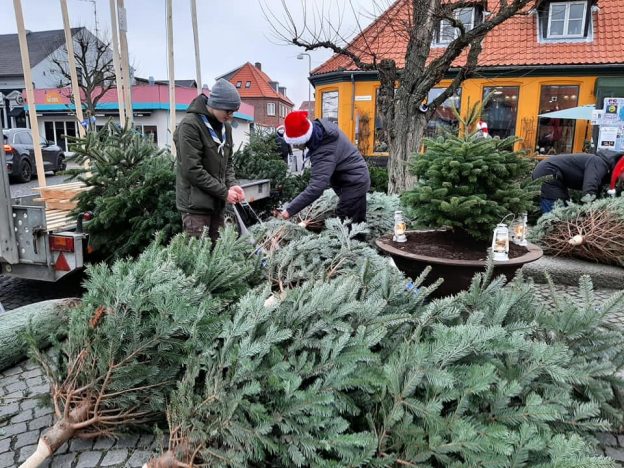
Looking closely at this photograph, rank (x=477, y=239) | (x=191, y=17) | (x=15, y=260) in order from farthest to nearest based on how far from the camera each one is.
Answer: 1. (x=191, y=17)
2. (x=477, y=239)
3. (x=15, y=260)

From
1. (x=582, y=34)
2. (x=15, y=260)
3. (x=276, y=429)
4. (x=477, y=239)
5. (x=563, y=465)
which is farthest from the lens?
(x=582, y=34)

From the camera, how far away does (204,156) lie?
4.13m

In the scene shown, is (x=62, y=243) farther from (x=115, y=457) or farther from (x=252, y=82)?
(x=252, y=82)

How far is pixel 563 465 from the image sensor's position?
1679 millimetres

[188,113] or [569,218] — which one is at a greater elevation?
[188,113]

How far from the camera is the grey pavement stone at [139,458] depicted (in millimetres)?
1961

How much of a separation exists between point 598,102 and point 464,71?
33.9ft

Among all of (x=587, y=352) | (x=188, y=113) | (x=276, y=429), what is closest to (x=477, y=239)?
(x=587, y=352)

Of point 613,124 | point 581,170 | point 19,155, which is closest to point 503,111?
point 613,124

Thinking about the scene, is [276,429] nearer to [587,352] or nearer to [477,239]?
[587,352]

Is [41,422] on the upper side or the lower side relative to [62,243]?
lower

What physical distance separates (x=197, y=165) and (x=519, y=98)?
15475 millimetres

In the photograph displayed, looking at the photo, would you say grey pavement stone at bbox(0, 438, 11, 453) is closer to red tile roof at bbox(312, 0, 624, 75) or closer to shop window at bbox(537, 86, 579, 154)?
red tile roof at bbox(312, 0, 624, 75)

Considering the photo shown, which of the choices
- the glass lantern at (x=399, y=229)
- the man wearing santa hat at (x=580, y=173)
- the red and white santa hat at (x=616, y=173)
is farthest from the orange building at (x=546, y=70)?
the glass lantern at (x=399, y=229)
